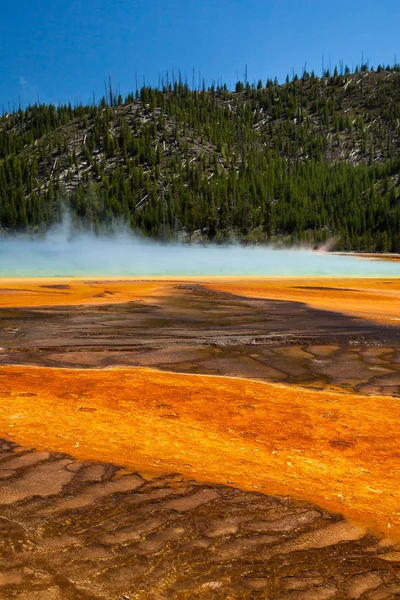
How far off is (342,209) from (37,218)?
68.7 meters

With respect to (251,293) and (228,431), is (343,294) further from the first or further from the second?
(228,431)

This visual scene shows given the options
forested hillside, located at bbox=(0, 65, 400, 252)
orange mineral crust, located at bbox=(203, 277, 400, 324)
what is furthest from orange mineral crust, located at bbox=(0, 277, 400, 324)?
forested hillside, located at bbox=(0, 65, 400, 252)

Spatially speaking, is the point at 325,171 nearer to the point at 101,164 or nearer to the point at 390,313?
the point at 101,164

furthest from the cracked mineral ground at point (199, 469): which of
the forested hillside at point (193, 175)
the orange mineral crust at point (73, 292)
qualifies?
the forested hillside at point (193, 175)

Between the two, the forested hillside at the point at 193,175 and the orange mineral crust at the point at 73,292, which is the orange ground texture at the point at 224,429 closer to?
the orange mineral crust at the point at 73,292

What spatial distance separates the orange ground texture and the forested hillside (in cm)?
9709

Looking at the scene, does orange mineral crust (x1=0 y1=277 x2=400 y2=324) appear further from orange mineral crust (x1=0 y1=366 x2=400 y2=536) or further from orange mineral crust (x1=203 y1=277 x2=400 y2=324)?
orange mineral crust (x1=0 y1=366 x2=400 y2=536)

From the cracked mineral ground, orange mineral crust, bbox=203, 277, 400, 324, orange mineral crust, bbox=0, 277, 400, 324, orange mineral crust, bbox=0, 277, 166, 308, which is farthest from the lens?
orange mineral crust, bbox=0, 277, 166, 308

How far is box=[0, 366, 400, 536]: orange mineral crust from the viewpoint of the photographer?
5.61m

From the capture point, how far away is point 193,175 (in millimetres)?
143375

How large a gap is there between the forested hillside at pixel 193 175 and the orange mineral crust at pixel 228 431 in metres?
97.3

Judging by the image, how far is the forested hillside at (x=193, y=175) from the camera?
404 ft

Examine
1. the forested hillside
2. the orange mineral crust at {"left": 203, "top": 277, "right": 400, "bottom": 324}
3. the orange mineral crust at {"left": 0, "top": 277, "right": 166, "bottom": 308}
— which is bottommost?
the orange mineral crust at {"left": 203, "top": 277, "right": 400, "bottom": 324}

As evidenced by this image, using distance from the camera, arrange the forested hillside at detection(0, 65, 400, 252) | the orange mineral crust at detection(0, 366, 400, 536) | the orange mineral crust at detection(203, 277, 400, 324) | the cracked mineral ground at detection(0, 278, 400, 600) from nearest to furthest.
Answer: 1. the cracked mineral ground at detection(0, 278, 400, 600)
2. the orange mineral crust at detection(0, 366, 400, 536)
3. the orange mineral crust at detection(203, 277, 400, 324)
4. the forested hillside at detection(0, 65, 400, 252)
